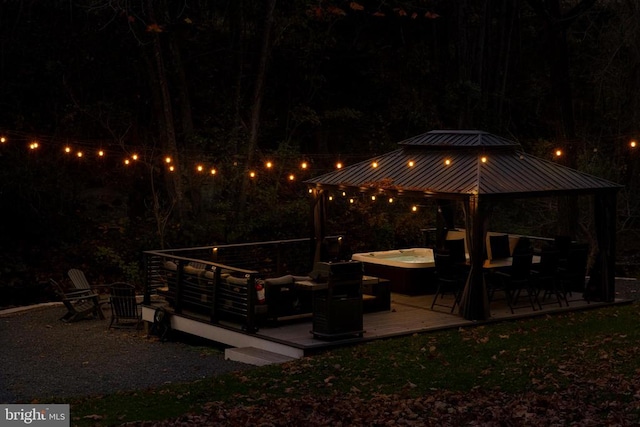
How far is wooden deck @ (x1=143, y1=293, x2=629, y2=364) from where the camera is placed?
1155cm

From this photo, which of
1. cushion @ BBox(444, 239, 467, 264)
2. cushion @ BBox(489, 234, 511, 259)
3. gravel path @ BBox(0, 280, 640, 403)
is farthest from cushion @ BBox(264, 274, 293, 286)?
cushion @ BBox(489, 234, 511, 259)

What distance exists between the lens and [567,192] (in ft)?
43.7

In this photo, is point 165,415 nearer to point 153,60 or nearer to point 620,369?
point 620,369

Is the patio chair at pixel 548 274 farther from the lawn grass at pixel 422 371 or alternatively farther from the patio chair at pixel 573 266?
the lawn grass at pixel 422 371

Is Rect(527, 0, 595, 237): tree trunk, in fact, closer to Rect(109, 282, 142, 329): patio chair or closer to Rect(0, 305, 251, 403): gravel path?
Rect(109, 282, 142, 329): patio chair

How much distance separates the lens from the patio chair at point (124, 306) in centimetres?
1464

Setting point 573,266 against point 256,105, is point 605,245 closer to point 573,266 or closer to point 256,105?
point 573,266

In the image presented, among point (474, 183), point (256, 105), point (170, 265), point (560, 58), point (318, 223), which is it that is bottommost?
point (170, 265)

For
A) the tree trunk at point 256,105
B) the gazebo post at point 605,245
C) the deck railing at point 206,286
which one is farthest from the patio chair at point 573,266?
the tree trunk at point 256,105

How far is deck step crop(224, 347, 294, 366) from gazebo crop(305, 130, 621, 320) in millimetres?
2925

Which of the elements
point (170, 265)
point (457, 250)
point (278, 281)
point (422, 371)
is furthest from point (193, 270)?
point (422, 371)

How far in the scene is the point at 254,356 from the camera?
11.6 metres

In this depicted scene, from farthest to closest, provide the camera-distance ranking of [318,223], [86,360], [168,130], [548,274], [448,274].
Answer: [168,130], [318,223], [548,274], [448,274], [86,360]

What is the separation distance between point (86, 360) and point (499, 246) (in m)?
6.63
